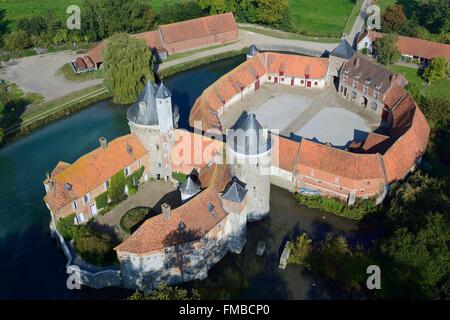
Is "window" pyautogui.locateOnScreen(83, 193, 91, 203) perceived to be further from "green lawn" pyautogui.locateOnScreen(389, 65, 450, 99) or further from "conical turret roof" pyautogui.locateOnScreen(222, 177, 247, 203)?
"green lawn" pyautogui.locateOnScreen(389, 65, 450, 99)

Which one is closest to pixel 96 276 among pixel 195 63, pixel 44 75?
pixel 44 75

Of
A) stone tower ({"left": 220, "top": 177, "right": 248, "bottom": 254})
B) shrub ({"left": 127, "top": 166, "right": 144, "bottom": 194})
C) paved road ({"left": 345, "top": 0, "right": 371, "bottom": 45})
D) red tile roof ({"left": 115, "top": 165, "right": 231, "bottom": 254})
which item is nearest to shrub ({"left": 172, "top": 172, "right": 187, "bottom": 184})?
shrub ({"left": 127, "top": 166, "right": 144, "bottom": 194})

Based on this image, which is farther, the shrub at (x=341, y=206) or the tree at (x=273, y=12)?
the tree at (x=273, y=12)

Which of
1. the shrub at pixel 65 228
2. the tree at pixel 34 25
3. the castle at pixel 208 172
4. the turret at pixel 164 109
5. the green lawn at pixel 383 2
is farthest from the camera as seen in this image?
the green lawn at pixel 383 2

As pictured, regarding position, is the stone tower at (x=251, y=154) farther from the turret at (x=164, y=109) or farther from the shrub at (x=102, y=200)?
the shrub at (x=102, y=200)

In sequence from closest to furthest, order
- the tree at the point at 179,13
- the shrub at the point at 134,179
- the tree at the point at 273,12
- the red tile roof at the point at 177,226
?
the red tile roof at the point at 177,226
the shrub at the point at 134,179
the tree at the point at 179,13
the tree at the point at 273,12

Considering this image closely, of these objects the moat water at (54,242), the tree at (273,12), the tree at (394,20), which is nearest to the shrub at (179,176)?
the moat water at (54,242)

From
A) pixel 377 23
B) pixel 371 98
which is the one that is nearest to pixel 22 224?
pixel 371 98
